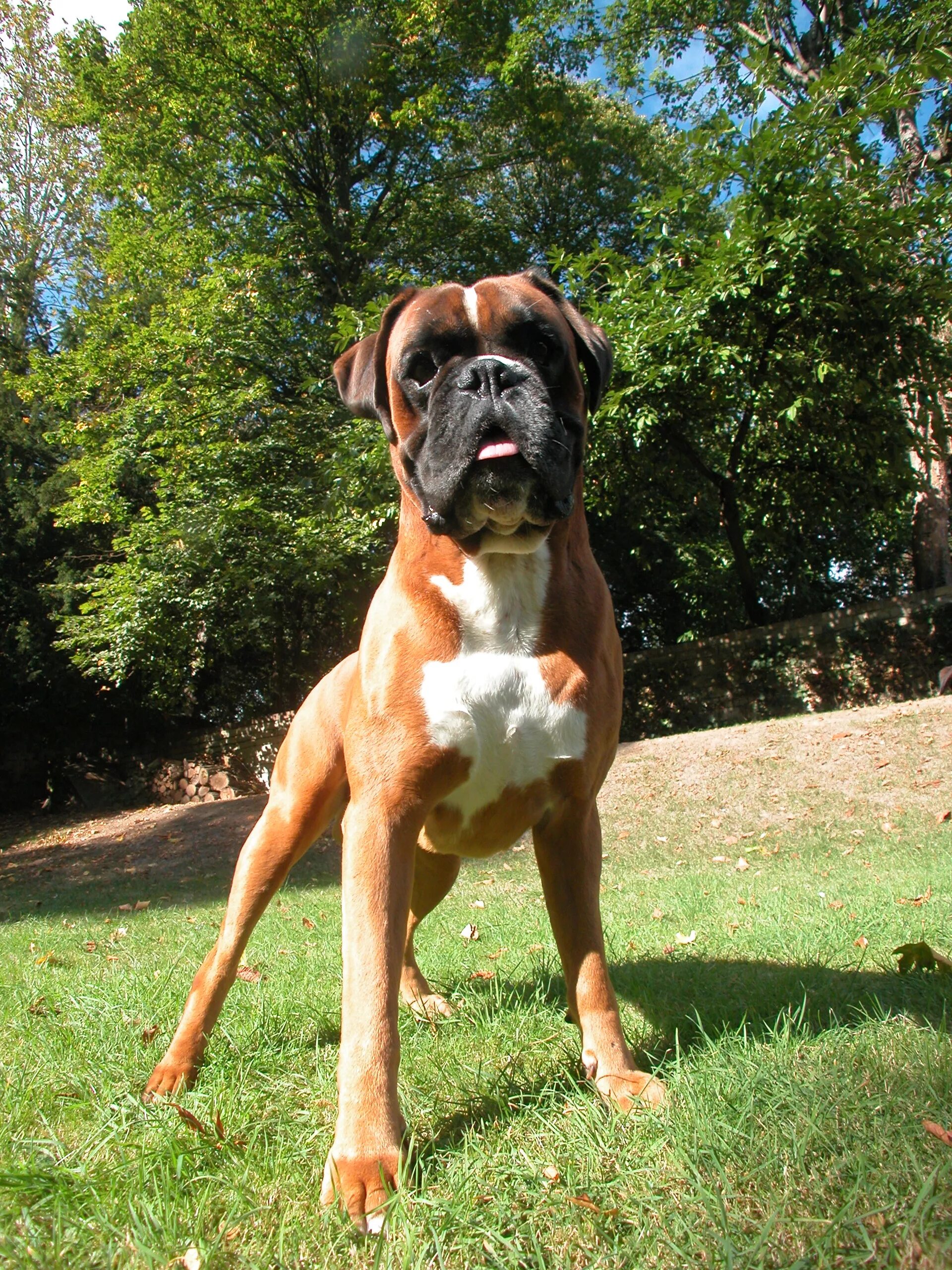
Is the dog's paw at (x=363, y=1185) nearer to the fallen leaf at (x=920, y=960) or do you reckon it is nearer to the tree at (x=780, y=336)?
the fallen leaf at (x=920, y=960)

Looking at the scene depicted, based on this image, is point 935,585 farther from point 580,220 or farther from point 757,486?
point 580,220

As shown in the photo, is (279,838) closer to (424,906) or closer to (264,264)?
(424,906)

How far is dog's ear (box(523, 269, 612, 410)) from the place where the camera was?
2.83 m

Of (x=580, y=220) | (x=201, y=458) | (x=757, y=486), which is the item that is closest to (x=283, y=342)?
(x=201, y=458)

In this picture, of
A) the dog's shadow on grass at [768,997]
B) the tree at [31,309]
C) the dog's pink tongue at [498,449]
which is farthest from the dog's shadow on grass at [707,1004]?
the tree at [31,309]

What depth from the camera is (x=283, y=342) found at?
15891 millimetres

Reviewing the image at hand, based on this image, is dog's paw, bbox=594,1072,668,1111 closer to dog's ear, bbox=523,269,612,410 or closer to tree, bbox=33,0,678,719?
dog's ear, bbox=523,269,612,410

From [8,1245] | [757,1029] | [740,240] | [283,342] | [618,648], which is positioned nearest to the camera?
[8,1245]

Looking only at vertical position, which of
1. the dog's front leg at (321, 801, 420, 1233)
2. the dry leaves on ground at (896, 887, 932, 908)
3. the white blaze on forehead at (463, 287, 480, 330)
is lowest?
the dry leaves on ground at (896, 887, 932, 908)

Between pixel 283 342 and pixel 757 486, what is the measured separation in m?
8.64

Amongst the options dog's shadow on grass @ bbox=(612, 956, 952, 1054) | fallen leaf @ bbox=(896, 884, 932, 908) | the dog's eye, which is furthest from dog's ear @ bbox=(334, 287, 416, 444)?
fallen leaf @ bbox=(896, 884, 932, 908)

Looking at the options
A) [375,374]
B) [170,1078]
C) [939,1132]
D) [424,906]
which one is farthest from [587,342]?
[170,1078]

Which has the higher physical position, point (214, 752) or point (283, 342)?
point (283, 342)

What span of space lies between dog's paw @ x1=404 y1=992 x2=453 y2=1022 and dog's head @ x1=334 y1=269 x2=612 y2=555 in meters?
1.61
